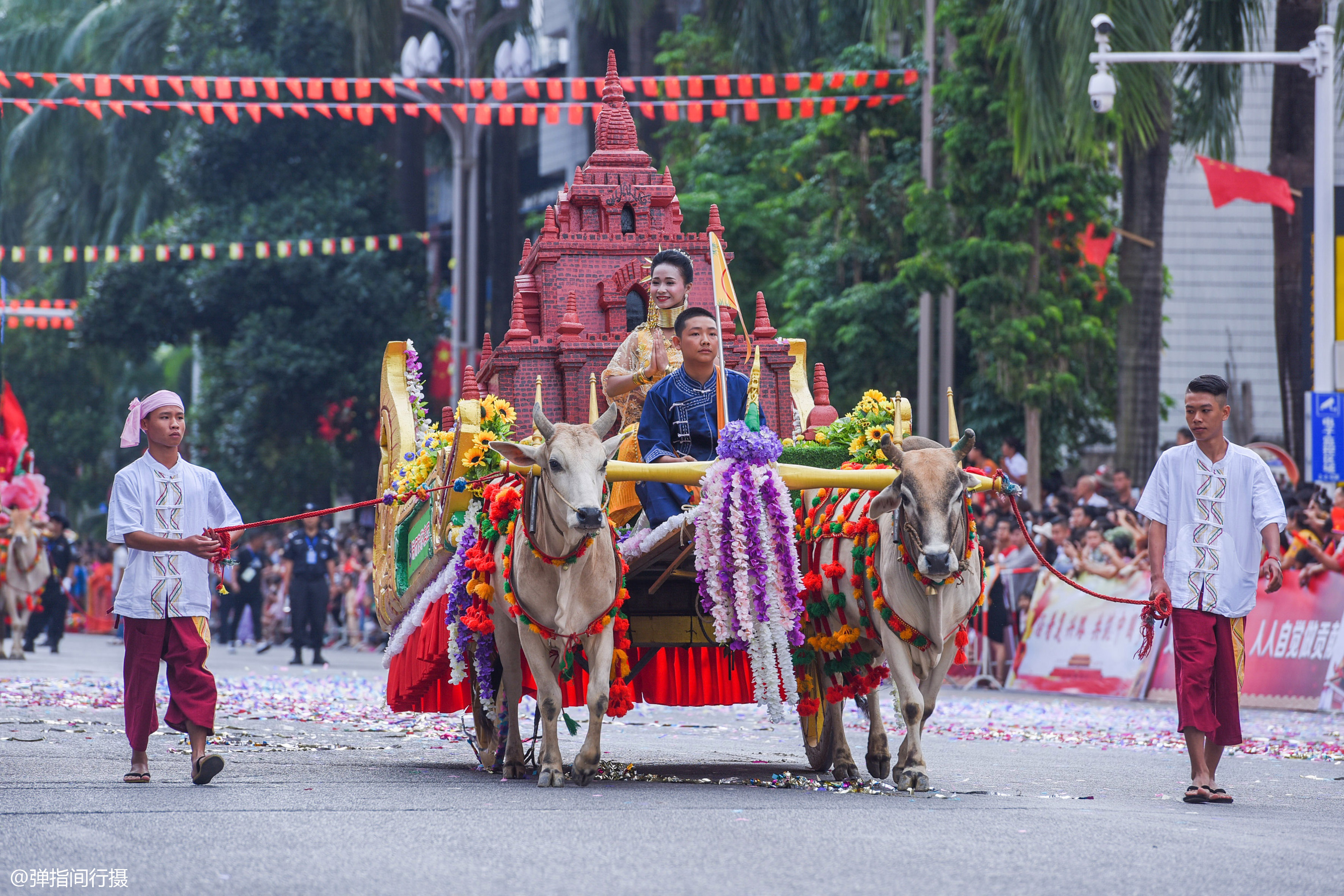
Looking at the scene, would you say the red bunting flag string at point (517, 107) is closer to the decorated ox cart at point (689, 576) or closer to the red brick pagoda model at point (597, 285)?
the red brick pagoda model at point (597, 285)

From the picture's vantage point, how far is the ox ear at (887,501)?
29.3ft

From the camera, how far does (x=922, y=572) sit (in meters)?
8.72

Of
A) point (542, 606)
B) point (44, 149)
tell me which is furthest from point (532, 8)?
point (542, 606)

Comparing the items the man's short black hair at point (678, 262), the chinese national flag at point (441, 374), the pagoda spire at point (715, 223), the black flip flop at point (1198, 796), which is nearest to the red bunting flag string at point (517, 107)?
the chinese national flag at point (441, 374)

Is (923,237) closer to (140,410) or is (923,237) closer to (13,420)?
(13,420)

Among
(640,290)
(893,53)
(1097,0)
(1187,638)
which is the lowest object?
(1187,638)

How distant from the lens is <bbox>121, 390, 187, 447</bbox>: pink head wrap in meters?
9.45

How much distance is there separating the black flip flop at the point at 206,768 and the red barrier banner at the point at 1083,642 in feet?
35.8

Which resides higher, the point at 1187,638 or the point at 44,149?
the point at 44,149

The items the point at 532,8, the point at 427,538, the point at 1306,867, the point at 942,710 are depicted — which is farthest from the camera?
the point at 532,8

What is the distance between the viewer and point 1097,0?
763 inches

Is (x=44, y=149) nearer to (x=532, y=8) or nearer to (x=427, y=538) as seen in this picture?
(x=532, y=8)

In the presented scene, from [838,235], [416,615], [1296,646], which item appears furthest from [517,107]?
[416,615]

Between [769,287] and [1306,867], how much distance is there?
22433 mm
